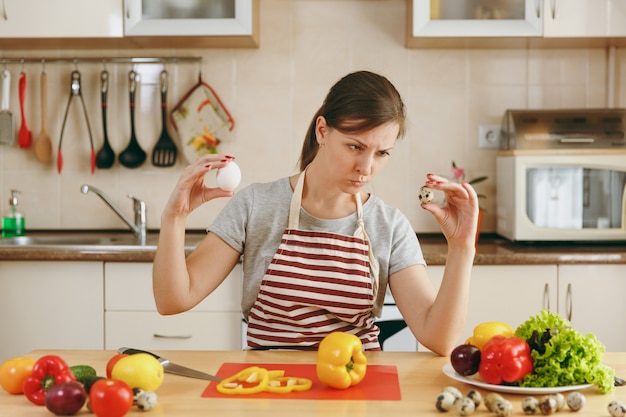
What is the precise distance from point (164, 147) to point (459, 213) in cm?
183

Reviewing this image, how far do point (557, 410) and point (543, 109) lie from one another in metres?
2.06

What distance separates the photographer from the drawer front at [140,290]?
260 cm

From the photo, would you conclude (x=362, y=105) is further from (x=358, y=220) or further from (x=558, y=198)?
(x=558, y=198)

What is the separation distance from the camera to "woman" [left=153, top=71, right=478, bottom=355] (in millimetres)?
1573

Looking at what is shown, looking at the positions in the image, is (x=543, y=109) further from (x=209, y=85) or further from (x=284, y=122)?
(x=209, y=85)

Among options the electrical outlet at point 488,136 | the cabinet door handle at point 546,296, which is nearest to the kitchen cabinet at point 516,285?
the cabinet door handle at point 546,296

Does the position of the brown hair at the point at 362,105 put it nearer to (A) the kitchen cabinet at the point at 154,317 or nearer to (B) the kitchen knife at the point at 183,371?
(B) the kitchen knife at the point at 183,371

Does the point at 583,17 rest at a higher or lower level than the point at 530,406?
higher

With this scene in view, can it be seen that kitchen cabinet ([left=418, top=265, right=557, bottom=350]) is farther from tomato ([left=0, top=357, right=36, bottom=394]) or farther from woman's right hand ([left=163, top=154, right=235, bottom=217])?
tomato ([left=0, top=357, right=36, bottom=394])

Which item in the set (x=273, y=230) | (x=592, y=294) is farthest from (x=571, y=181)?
(x=273, y=230)

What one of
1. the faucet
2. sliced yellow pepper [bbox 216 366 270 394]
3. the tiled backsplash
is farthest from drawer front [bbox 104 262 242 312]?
sliced yellow pepper [bbox 216 366 270 394]

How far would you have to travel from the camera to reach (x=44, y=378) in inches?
47.2

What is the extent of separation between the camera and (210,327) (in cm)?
260

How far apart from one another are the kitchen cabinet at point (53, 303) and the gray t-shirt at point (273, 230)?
952mm
